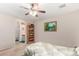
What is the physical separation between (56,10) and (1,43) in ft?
2.48

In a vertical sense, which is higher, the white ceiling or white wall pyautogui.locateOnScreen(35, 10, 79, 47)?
the white ceiling

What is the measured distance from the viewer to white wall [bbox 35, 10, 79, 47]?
1395mm

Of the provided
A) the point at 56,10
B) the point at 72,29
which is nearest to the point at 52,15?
the point at 56,10

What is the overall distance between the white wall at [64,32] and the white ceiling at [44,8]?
6cm

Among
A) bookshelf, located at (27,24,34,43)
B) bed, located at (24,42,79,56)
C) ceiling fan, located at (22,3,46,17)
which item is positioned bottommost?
bed, located at (24,42,79,56)

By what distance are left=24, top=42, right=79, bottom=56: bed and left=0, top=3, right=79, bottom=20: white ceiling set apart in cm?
35

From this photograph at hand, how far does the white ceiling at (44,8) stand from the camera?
1386 millimetres

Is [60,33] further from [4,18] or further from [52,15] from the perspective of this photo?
[4,18]

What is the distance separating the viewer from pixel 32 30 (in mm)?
1454

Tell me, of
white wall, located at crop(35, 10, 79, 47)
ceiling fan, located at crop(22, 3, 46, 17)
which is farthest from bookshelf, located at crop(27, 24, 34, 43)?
ceiling fan, located at crop(22, 3, 46, 17)

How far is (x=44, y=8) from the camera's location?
142cm

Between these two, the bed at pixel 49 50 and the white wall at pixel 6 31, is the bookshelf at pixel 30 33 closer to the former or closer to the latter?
the bed at pixel 49 50

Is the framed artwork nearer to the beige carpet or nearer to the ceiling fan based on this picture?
the ceiling fan

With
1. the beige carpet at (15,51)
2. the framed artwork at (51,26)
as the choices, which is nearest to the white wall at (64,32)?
the framed artwork at (51,26)
